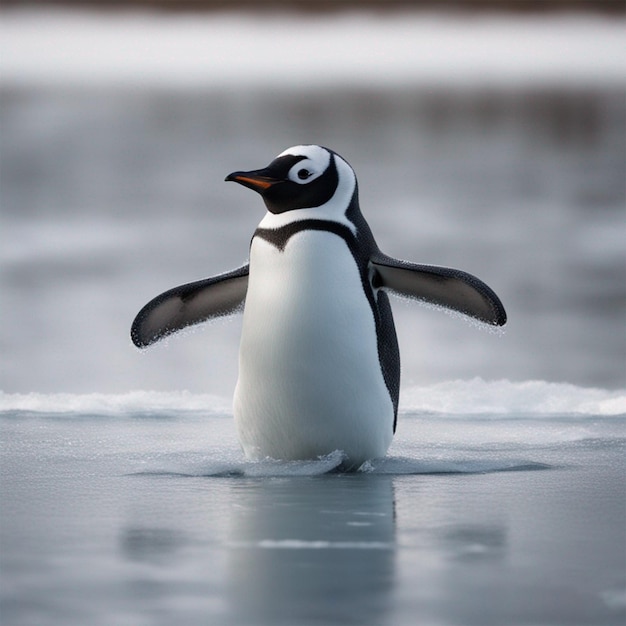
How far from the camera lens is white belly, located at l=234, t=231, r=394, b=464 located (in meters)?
5.68

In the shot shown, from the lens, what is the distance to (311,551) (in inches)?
156

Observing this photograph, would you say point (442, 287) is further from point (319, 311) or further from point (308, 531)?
point (308, 531)

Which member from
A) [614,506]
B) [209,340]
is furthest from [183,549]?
[209,340]

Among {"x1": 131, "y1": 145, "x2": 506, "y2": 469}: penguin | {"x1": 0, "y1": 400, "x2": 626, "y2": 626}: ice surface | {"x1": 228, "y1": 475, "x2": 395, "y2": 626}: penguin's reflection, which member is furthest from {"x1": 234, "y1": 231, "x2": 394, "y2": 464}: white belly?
{"x1": 228, "y1": 475, "x2": 395, "y2": 626}: penguin's reflection

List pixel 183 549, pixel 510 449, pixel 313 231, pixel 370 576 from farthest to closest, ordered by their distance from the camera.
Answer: pixel 510 449
pixel 313 231
pixel 183 549
pixel 370 576

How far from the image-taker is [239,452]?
240 inches

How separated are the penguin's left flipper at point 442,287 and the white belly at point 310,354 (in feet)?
0.54

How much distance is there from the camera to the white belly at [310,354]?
5684 mm

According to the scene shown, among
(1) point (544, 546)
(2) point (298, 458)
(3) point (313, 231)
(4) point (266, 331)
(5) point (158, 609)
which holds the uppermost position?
(3) point (313, 231)

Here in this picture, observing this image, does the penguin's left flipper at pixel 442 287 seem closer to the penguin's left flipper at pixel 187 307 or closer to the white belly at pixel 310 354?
the white belly at pixel 310 354

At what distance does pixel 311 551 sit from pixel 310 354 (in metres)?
1.78

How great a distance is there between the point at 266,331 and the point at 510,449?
1.27 meters

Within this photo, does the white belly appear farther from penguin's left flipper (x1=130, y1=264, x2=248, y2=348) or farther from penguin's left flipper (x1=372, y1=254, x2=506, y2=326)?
penguin's left flipper (x1=130, y1=264, x2=248, y2=348)

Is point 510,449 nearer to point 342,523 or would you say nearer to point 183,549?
point 342,523
